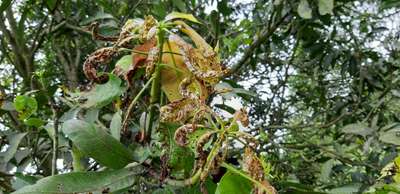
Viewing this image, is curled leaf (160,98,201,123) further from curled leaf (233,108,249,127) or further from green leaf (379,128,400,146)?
green leaf (379,128,400,146)

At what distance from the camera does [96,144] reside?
63 cm

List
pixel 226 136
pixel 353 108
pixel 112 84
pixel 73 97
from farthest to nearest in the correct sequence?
pixel 353 108, pixel 73 97, pixel 112 84, pixel 226 136

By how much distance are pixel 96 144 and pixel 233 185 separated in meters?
0.16

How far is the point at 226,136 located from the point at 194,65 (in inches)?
3.3

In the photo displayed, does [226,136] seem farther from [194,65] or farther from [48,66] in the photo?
[48,66]

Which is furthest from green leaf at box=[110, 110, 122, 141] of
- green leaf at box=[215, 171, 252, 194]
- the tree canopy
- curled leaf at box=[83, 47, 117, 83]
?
green leaf at box=[215, 171, 252, 194]

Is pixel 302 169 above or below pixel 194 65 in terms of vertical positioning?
below

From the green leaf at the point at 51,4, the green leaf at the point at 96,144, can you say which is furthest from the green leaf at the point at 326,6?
the green leaf at the point at 96,144

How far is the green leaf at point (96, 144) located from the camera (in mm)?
626

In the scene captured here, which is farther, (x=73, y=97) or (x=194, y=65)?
(x=73, y=97)

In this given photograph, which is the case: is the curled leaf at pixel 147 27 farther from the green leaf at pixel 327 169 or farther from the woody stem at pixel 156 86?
the green leaf at pixel 327 169

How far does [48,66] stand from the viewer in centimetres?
258

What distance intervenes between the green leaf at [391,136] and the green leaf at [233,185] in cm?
84

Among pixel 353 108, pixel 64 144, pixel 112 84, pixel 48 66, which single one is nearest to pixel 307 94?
pixel 353 108
